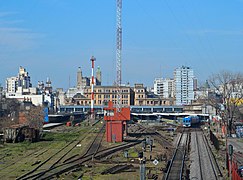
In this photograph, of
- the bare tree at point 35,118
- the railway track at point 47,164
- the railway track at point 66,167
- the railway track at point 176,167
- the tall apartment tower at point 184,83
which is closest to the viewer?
the railway track at point 66,167

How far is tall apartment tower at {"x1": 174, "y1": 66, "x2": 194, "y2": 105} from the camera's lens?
596 ft

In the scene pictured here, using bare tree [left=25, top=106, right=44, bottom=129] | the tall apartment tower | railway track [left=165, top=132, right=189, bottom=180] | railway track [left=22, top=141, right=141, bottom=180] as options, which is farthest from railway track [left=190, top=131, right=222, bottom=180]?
the tall apartment tower

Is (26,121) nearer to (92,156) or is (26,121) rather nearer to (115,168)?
(92,156)

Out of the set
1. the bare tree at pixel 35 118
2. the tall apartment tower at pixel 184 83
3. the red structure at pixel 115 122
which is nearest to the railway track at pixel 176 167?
the red structure at pixel 115 122

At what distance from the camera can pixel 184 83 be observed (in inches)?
7367

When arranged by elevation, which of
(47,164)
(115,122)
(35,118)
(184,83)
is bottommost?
(47,164)

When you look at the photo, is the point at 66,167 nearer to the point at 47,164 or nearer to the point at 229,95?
the point at 47,164

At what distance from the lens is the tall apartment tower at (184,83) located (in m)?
182

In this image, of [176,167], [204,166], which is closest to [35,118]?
[176,167]

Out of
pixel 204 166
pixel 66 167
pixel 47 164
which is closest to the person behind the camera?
pixel 66 167

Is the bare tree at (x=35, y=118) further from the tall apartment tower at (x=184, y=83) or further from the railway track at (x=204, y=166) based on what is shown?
the tall apartment tower at (x=184, y=83)

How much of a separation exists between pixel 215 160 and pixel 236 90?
129ft

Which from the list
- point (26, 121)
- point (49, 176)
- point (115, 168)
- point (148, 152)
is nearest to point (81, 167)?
point (115, 168)

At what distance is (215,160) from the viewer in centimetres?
3133
